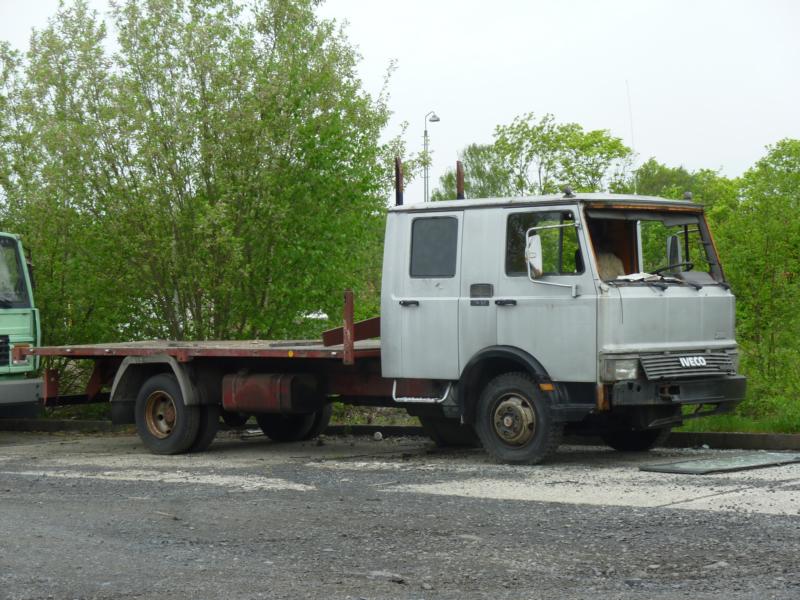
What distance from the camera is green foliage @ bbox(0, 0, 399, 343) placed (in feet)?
55.3

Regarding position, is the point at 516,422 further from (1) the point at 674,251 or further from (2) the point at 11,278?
(2) the point at 11,278

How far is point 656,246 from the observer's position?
12461 millimetres

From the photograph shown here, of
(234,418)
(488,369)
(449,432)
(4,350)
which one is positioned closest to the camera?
(488,369)

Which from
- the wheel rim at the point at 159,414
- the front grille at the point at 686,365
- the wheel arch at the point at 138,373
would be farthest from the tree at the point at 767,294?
the wheel rim at the point at 159,414

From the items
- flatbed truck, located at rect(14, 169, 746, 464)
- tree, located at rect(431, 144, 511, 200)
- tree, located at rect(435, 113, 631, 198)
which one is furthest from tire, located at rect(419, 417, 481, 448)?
tree, located at rect(431, 144, 511, 200)

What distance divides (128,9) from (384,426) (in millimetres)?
6873

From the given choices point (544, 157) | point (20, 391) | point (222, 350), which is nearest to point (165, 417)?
point (222, 350)

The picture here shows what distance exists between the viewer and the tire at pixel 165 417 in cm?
1391

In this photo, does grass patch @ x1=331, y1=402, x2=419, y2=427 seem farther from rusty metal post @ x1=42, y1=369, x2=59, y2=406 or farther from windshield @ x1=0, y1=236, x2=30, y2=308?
windshield @ x1=0, y1=236, x2=30, y2=308

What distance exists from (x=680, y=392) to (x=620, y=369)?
2.49 ft

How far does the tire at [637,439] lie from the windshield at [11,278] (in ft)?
25.5

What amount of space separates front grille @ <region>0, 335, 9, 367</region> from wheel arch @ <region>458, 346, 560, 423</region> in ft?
21.6

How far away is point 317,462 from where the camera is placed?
1276 cm

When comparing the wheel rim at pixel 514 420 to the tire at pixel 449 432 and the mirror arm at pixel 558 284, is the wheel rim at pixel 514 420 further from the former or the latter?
the tire at pixel 449 432
